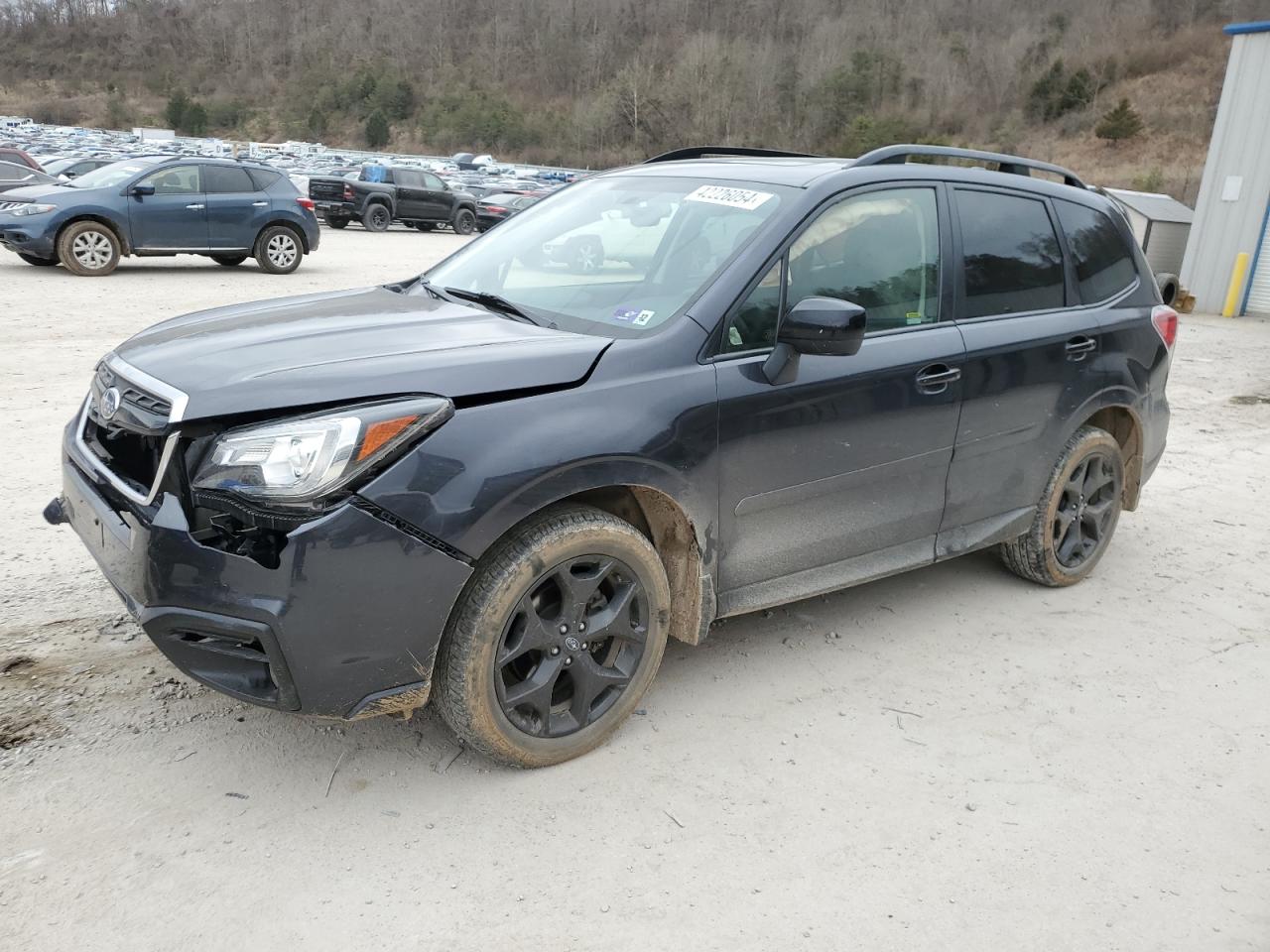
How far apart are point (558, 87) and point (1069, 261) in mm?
114633

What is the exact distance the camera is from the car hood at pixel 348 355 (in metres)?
2.66

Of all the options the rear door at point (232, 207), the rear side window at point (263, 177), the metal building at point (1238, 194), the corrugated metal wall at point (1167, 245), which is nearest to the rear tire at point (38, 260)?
the rear door at point (232, 207)

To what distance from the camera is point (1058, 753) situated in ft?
11.0

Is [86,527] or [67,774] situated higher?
[86,527]

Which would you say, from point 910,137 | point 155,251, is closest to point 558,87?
point 910,137

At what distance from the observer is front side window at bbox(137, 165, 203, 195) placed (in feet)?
45.8

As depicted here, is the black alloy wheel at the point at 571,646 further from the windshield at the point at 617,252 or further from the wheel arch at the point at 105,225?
the wheel arch at the point at 105,225

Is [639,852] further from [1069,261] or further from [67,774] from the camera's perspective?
[1069,261]

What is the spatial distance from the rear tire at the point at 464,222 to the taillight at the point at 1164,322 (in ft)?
80.6

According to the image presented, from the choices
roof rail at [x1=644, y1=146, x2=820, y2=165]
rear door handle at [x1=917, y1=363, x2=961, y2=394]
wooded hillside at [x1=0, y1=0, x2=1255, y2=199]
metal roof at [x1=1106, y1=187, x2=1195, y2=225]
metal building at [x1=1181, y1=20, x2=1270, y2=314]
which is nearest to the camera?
rear door handle at [x1=917, y1=363, x2=961, y2=394]

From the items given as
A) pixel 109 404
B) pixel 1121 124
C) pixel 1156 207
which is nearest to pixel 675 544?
pixel 109 404

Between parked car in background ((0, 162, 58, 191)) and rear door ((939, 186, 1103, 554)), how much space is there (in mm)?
18044

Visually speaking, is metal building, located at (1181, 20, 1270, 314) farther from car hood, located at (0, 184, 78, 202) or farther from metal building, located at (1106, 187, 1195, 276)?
car hood, located at (0, 184, 78, 202)

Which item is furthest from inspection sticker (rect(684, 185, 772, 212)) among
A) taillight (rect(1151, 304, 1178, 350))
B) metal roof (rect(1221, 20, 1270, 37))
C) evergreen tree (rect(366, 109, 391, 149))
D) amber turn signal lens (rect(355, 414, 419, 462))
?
evergreen tree (rect(366, 109, 391, 149))
